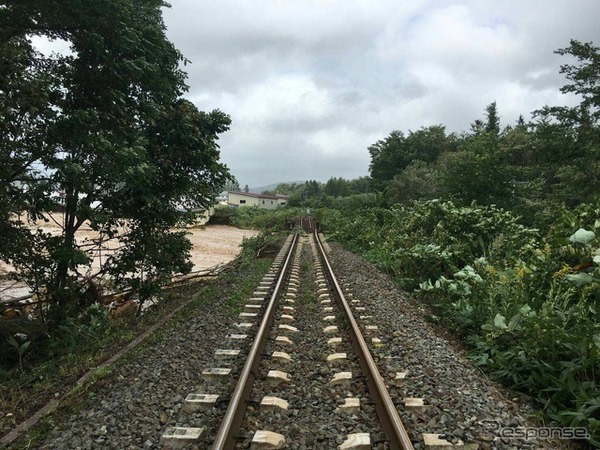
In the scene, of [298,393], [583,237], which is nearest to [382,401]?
[298,393]

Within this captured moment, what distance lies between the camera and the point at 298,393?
424cm

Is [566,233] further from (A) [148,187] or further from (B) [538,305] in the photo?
(A) [148,187]

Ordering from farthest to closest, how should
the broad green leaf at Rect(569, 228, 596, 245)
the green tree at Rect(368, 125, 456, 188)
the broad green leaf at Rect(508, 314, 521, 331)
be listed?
the green tree at Rect(368, 125, 456, 188), the broad green leaf at Rect(569, 228, 596, 245), the broad green leaf at Rect(508, 314, 521, 331)

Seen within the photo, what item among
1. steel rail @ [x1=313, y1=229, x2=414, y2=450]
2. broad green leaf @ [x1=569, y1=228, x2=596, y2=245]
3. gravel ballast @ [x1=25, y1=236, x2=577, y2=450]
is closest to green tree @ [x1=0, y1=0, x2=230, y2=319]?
gravel ballast @ [x1=25, y1=236, x2=577, y2=450]

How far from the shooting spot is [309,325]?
673 centimetres

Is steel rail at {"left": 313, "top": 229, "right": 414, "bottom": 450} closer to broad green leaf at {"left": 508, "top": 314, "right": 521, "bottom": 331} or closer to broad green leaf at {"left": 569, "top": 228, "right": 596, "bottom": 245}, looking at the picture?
broad green leaf at {"left": 508, "top": 314, "right": 521, "bottom": 331}

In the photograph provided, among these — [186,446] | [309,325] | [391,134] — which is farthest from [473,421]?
[391,134]

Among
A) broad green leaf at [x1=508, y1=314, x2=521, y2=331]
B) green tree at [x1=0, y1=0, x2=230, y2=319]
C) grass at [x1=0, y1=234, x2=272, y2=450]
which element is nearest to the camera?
grass at [x1=0, y1=234, x2=272, y2=450]

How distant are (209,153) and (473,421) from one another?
7368 millimetres

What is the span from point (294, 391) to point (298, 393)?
0.05 meters

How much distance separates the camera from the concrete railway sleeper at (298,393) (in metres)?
3.32

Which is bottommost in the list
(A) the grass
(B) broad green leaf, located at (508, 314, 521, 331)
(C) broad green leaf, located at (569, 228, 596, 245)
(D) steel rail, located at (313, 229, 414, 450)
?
(A) the grass

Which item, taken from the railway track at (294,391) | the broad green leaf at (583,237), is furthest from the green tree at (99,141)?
the broad green leaf at (583,237)

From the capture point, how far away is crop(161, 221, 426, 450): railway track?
334cm
